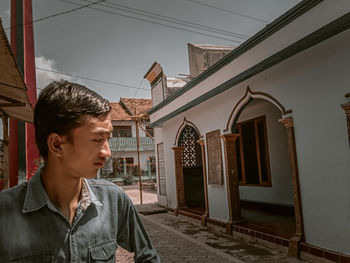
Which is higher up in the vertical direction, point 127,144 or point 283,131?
point 127,144

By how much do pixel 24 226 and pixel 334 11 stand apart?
444 centimetres

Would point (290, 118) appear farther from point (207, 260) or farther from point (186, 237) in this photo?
point (186, 237)

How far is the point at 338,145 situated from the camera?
14.0 feet

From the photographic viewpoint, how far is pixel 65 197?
119 cm

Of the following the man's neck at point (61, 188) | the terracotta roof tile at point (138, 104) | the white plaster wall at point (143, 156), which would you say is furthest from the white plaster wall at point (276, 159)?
the white plaster wall at point (143, 156)

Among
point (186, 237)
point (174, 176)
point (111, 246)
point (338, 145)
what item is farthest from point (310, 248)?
point (174, 176)

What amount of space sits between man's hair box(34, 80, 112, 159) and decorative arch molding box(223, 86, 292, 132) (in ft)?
15.2

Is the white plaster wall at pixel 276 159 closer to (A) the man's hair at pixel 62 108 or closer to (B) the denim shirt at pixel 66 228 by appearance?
(B) the denim shirt at pixel 66 228

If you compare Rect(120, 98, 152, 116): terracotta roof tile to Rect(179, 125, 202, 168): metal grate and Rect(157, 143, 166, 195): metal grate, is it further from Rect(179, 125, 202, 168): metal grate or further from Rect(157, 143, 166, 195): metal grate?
Rect(179, 125, 202, 168): metal grate

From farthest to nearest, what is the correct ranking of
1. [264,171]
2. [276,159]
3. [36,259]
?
[264,171] < [276,159] < [36,259]

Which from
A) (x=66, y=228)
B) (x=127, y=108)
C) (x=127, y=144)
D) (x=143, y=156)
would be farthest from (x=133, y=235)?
(x=127, y=108)

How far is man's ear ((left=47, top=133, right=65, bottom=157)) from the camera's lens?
114 cm

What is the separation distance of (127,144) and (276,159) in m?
20.9

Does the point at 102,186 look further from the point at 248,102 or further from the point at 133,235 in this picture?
the point at 248,102
